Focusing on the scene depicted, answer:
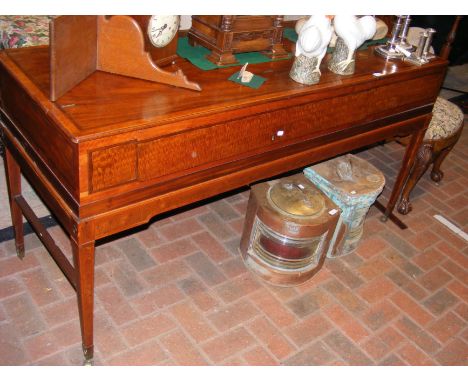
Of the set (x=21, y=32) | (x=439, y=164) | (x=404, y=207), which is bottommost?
(x=404, y=207)

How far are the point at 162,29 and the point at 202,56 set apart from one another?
353mm

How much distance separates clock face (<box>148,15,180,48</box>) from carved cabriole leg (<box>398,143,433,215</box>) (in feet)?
6.96

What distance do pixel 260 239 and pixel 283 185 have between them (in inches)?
13.6

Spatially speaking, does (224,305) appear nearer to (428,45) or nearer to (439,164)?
(428,45)

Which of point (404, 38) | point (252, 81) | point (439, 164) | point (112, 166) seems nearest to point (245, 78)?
point (252, 81)

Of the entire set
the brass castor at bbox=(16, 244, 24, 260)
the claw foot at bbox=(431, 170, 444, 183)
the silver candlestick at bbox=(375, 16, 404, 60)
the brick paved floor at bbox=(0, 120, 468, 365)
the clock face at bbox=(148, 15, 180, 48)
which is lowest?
the brick paved floor at bbox=(0, 120, 468, 365)

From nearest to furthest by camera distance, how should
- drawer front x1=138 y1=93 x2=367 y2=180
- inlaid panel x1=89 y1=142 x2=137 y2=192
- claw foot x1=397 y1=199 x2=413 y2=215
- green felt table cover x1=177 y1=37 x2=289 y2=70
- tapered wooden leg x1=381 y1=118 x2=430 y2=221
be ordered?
inlaid panel x1=89 y1=142 x2=137 y2=192 < drawer front x1=138 y1=93 x2=367 y2=180 < green felt table cover x1=177 y1=37 x2=289 y2=70 < tapered wooden leg x1=381 y1=118 x2=430 y2=221 < claw foot x1=397 y1=199 x2=413 y2=215

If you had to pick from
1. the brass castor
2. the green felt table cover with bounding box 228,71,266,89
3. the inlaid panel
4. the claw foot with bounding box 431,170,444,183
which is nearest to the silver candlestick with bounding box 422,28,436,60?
the green felt table cover with bounding box 228,71,266,89

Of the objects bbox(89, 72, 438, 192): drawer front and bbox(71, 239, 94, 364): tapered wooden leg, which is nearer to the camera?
bbox(89, 72, 438, 192): drawer front

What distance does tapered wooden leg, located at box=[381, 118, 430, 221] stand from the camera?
3203 mm

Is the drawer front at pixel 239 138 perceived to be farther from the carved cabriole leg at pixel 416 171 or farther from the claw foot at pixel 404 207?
the claw foot at pixel 404 207

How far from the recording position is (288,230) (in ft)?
8.75

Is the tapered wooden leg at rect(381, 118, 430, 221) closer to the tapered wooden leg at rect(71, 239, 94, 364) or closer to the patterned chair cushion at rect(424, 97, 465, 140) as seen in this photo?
the patterned chair cushion at rect(424, 97, 465, 140)
